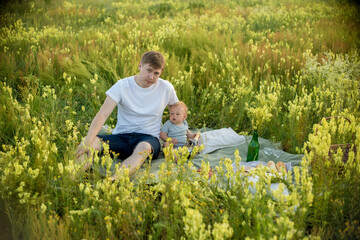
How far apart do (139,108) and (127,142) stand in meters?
0.39

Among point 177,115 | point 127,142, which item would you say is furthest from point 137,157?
point 177,115

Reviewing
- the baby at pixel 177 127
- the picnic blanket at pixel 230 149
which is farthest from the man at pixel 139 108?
the picnic blanket at pixel 230 149

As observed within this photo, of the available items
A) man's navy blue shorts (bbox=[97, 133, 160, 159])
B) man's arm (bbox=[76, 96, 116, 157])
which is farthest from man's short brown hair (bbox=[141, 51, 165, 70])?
man's navy blue shorts (bbox=[97, 133, 160, 159])

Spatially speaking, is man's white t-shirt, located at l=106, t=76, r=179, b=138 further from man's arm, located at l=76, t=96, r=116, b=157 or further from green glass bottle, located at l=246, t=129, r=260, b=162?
green glass bottle, located at l=246, t=129, r=260, b=162

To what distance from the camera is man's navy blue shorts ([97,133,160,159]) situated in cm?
368

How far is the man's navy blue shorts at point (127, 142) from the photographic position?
368 centimetres

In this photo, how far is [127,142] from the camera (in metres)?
3.78

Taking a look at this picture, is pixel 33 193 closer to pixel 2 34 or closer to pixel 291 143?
pixel 291 143

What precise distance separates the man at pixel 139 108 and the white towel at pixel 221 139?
59 centimetres

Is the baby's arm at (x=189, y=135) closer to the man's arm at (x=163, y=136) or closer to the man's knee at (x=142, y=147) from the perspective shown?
the man's arm at (x=163, y=136)

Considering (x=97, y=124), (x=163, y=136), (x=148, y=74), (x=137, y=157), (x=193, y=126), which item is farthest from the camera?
(x=193, y=126)

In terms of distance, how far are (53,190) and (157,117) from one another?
1.56 meters

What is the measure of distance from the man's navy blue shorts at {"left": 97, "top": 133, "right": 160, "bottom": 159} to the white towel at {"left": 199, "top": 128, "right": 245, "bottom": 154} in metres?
0.63

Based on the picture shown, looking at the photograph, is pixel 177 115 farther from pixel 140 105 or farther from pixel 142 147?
pixel 142 147
